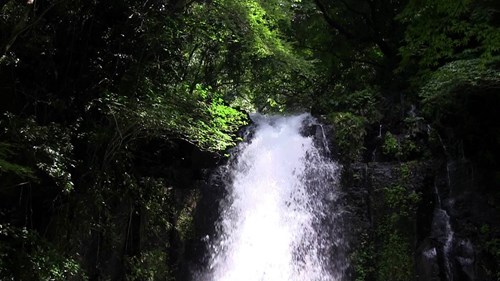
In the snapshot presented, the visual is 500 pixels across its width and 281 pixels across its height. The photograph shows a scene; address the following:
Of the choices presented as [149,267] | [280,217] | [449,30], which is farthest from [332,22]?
[149,267]

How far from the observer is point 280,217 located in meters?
10.4

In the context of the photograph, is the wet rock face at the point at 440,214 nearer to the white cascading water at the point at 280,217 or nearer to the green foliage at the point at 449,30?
the white cascading water at the point at 280,217

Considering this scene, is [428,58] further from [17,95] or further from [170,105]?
[17,95]

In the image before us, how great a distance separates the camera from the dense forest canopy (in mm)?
5438

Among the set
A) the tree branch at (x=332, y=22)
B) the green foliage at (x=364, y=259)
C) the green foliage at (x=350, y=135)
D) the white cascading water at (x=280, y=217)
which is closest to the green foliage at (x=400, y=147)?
the green foliage at (x=350, y=135)

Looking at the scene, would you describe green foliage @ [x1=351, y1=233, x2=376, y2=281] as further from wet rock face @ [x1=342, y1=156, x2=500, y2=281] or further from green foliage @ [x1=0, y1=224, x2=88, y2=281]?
green foliage @ [x1=0, y1=224, x2=88, y2=281]

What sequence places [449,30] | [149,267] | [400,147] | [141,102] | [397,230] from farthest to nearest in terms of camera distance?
[400,147] < [149,267] < [397,230] < [449,30] < [141,102]

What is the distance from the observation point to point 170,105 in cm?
659

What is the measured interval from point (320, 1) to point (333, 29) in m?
0.98

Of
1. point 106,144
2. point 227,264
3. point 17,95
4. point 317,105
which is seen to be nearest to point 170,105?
point 106,144

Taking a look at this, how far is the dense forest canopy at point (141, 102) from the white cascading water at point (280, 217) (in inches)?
40.5

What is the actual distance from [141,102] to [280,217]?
5.31 meters

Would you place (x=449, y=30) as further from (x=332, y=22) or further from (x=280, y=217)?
(x=280, y=217)

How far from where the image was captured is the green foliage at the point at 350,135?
416 inches
